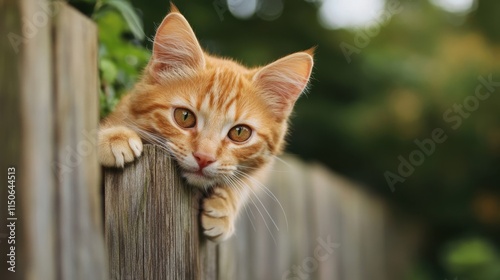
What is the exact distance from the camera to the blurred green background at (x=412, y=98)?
4.51 meters

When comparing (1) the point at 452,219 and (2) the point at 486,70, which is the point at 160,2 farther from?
(1) the point at 452,219

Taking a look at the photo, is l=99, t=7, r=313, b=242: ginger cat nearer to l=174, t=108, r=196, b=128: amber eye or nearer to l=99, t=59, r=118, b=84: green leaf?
l=174, t=108, r=196, b=128: amber eye

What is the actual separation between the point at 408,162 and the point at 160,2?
2335 mm

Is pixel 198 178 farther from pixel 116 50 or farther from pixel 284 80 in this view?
pixel 116 50

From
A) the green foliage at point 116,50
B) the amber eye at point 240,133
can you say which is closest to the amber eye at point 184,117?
the amber eye at point 240,133

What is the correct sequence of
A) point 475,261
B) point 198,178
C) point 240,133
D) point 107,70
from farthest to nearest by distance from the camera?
point 475,261 < point 107,70 < point 240,133 < point 198,178

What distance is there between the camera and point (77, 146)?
5.34 feet

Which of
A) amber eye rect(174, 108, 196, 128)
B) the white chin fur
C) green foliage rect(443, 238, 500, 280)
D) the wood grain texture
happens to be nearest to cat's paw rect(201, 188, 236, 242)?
the white chin fur

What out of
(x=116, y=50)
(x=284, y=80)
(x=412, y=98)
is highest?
(x=412, y=98)

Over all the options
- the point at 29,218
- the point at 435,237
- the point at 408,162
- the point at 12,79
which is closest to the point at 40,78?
the point at 12,79

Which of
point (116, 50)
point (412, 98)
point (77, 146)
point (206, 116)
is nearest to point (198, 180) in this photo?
point (206, 116)

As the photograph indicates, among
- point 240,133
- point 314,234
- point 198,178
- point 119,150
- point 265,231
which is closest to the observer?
point 119,150

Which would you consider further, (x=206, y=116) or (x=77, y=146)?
(x=206, y=116)

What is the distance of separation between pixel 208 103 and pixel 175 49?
6.5 inches
